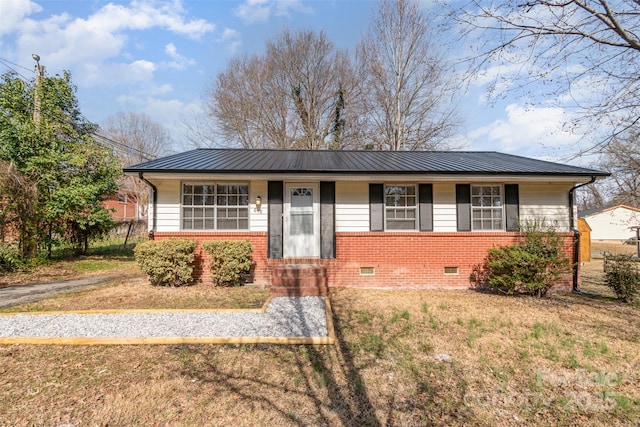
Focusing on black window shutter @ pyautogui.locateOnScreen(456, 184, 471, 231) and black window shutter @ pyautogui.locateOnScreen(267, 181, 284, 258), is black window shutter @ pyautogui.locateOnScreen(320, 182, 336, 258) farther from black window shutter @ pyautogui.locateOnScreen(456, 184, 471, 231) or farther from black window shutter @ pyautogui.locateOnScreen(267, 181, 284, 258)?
black window shutter @ pyautogui.locateOnScreen(456, 184, 471, 231)

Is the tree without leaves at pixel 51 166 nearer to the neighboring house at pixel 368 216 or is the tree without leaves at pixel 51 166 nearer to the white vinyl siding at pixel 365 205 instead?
the white vinyl siding at pixel 365 205

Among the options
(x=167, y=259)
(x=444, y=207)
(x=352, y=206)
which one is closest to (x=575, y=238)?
(x=444, y=207)

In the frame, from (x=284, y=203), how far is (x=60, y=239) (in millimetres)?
10416

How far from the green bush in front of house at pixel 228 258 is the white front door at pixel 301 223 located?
42.6 inches

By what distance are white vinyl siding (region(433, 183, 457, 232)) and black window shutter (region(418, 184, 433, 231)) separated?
127 millimetres

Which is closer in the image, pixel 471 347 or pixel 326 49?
pixel 471 347

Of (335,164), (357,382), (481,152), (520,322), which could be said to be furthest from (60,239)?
(481,152)

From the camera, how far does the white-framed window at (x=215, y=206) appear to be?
24.7 ft

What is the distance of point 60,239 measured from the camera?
37.9 ft

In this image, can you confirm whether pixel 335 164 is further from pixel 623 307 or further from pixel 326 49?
pixel 326 49

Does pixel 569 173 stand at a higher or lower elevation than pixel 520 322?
higher

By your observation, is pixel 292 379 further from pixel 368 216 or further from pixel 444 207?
pixel 444 207

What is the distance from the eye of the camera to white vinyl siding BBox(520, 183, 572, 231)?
7.67 m

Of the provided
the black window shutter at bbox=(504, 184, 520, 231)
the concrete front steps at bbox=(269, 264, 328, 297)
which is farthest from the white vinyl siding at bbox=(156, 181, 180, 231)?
the black window shutter at bbox=(504, 184, 520, 231)
